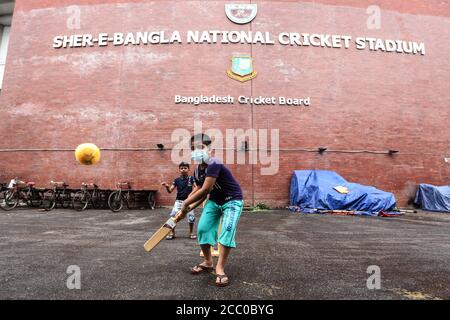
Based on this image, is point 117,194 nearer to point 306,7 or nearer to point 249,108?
point 249,108

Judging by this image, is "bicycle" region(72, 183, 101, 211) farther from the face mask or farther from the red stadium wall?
the face mask

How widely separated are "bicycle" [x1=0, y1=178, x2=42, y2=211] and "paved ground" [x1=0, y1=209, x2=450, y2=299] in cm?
623

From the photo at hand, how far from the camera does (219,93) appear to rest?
15.0 m

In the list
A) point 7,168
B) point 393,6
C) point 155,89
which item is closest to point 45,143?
point 7,168

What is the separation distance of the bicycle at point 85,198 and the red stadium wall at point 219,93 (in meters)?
1.27

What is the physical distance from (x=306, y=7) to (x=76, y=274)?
17051 millimetres

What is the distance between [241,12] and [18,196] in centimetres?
1418

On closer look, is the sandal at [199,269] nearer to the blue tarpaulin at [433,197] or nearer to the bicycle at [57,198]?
the bicycle at [57,198]

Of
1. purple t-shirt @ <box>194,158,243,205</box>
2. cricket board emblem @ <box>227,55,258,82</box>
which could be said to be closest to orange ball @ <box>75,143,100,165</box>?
purple t-shirt @ <box>194,158,243,205</box>

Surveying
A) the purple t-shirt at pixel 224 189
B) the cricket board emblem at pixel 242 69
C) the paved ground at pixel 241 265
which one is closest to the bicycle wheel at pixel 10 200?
the paved ground at pixel 241 265

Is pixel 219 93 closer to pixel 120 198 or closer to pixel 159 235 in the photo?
pixel 120 198

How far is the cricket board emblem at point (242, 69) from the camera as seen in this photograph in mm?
15148

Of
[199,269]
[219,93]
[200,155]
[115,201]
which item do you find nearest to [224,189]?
[200,155]

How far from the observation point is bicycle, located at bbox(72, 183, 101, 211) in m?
13.0
